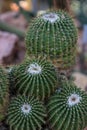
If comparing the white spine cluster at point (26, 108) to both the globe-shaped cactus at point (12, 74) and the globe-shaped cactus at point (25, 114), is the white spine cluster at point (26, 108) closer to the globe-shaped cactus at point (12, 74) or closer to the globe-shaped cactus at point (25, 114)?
the globe-shaped cactus at point (25, 114)

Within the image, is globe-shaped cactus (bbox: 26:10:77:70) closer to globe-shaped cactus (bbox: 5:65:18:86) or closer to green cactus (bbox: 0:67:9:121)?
globe-shaped cactus (bbox: 5:65:18:86)

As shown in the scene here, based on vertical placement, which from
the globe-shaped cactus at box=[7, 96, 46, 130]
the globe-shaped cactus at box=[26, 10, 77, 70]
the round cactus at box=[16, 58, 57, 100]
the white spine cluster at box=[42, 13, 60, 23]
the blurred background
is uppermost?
the blurred background

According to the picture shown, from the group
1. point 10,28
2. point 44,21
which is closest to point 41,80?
point 44,21

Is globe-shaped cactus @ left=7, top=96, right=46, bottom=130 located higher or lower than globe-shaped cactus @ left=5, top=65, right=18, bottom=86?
lower

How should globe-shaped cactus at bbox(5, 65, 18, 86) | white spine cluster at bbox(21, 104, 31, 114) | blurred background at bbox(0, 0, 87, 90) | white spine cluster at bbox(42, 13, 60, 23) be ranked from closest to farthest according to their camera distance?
white spine cluster at bbox(21, 104, 31, 114) < globe-shaped cactus at bbox(5, 65, 18, 86) < white spine cluster at bbox(42, 13, 60, 23) < blurred background at bbox(0, 0, 87, 90)

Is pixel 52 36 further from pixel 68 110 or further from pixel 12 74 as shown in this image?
pixel 68 110

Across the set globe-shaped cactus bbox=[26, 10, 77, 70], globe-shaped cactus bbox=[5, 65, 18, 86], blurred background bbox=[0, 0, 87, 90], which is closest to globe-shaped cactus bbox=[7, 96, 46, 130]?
globe-shaped cactus bbox=[5, 65, 18, 86]

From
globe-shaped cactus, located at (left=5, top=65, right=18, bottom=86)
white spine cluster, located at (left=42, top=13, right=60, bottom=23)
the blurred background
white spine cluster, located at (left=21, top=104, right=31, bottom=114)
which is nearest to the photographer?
white spine cluster, located at (left=21, top=104, right=31, bottom=114)

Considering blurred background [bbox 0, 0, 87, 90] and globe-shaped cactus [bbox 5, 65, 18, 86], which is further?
blurred background [bbox 0, 0, 87, 90]
